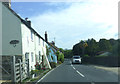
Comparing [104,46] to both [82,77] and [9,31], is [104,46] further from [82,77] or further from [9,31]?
[9,31]

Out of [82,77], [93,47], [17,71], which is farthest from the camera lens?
[93,47]

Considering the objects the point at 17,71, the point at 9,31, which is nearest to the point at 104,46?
the point at 17,71

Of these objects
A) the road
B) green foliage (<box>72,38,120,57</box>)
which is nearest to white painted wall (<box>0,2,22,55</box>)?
the road

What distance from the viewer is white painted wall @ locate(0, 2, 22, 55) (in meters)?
14.7

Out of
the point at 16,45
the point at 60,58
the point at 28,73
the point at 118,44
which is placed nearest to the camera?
the point at 118,44

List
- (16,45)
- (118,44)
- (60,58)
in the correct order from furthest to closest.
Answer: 1. (60,58)
2. (16,45)
3. (118,44)

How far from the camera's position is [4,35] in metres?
15.0

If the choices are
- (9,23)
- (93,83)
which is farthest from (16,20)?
(93,83)

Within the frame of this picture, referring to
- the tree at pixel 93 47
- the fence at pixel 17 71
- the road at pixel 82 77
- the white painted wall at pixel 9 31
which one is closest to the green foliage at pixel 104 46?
the tree at pixel 93 47

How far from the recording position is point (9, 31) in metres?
15.0

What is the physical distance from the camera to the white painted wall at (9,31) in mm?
14703

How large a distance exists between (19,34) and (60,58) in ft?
108

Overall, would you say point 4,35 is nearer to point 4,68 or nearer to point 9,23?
point 9,23

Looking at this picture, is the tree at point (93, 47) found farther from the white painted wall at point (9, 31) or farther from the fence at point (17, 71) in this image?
the fence at point (17, 71)
